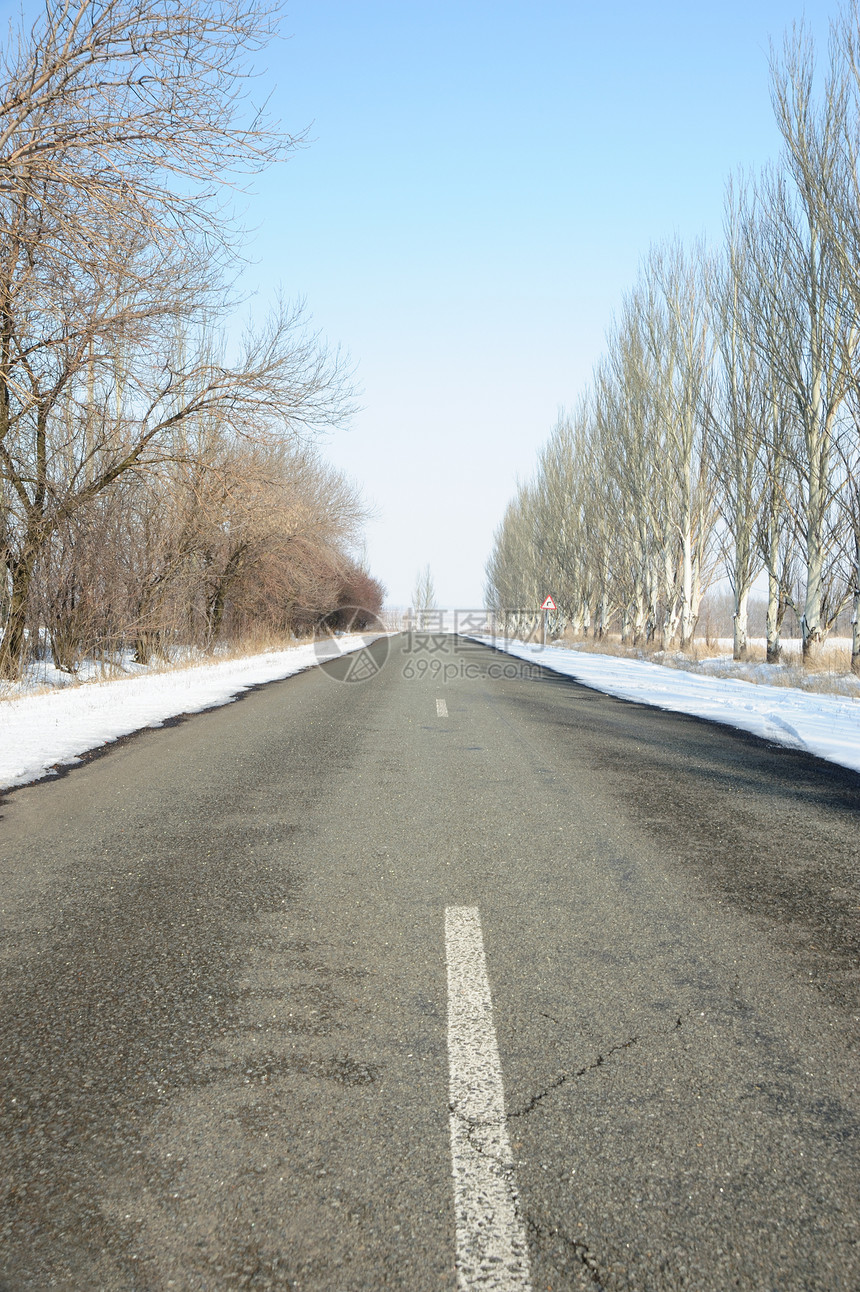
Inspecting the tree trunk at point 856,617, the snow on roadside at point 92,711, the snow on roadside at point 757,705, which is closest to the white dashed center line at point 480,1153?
the snow on roadside at point 92,711

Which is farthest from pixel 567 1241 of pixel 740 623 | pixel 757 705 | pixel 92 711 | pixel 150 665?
pixel 740 623

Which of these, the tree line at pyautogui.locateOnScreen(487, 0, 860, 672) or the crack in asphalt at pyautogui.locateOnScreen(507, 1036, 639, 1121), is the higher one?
the tree line at pyautogui.locateOnScreen(487, 0, 860, 672)

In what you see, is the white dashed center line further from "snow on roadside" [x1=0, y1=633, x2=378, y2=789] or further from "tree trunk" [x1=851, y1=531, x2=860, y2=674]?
"tree trunk" [x1=851, y1=531, x2=860, y2=674]

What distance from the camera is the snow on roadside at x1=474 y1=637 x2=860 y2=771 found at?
8375 millimetres

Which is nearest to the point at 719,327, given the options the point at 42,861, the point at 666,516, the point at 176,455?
the point at 666,516

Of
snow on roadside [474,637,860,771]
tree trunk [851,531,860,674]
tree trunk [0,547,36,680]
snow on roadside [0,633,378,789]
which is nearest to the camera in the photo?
snow on roadside [0,633,378,789]

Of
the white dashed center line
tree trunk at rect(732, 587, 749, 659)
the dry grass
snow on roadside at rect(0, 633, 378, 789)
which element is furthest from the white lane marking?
tree trunk at rect(732, 587, 749, 659)

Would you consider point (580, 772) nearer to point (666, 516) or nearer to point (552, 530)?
point (666, 516)

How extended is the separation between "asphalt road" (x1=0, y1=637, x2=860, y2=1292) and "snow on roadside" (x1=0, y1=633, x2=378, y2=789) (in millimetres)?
1500

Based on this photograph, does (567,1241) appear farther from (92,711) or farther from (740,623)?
(740,623)

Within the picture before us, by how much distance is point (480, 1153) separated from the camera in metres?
1.84

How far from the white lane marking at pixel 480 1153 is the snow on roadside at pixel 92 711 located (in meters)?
4.72

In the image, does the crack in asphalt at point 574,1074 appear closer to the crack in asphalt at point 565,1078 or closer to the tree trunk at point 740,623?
the crack in asphalt at point 565,1078

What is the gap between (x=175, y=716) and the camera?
9711 millimetres
